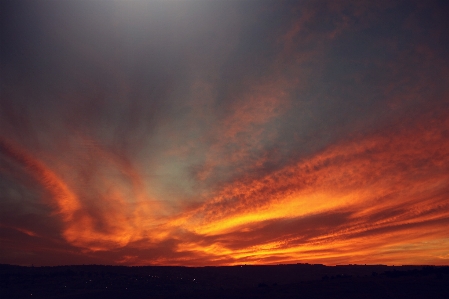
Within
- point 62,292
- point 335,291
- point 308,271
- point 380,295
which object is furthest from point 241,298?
point 308,271

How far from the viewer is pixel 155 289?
47812 millimetres

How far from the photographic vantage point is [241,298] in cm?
2997

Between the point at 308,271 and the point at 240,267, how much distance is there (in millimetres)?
14396

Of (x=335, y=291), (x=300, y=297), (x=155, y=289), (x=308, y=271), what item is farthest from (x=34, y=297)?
(x=308, y=271)

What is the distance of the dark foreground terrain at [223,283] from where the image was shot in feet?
101

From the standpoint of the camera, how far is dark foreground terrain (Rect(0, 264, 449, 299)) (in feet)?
101

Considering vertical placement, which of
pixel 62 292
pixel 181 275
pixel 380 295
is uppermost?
pixel 181 275

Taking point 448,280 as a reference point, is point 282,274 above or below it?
above

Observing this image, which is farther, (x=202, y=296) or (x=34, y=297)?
(x=34, y=297)

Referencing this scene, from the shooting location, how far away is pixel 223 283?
184 ft

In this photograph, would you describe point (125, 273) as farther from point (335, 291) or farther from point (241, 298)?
point (335, 291)

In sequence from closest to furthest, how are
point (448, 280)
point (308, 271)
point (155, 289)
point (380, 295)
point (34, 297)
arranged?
point (380, 295), point (448, 280), point (34, 297), point (155, 289), point (308, 271)

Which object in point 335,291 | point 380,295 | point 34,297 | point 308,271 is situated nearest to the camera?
point 380,295

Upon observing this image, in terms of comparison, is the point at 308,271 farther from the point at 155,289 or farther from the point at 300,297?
the point at 300,297
